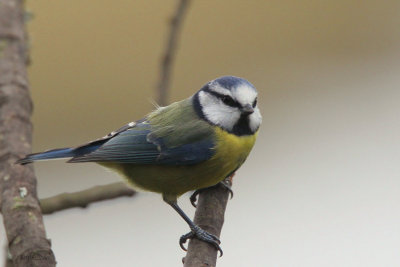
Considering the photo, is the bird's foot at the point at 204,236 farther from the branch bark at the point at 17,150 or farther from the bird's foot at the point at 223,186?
the branch bark at the point at 17,150

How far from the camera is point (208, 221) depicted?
75.4 inches

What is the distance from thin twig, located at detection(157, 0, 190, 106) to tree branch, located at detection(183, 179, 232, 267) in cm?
29

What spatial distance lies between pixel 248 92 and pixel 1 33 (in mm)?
815

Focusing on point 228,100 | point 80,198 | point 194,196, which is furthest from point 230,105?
point 80,198

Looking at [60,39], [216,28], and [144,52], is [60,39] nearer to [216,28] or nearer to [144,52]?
[144,52]

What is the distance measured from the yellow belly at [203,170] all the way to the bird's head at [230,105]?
3cm

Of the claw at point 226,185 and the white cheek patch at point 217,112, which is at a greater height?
the white cheek patch at point 217,112

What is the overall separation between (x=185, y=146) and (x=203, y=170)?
90 millimetres

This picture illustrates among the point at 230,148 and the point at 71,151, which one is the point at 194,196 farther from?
the point at 71,151

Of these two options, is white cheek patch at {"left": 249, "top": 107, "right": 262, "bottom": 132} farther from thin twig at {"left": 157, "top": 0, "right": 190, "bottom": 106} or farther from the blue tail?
the blue tail

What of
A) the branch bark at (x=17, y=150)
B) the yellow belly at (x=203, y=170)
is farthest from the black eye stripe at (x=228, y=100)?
the branch bark at (x=17, y=150)

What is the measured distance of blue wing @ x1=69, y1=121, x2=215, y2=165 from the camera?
2053 mm

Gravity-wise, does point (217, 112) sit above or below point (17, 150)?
above

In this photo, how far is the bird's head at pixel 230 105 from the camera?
1951 mm
